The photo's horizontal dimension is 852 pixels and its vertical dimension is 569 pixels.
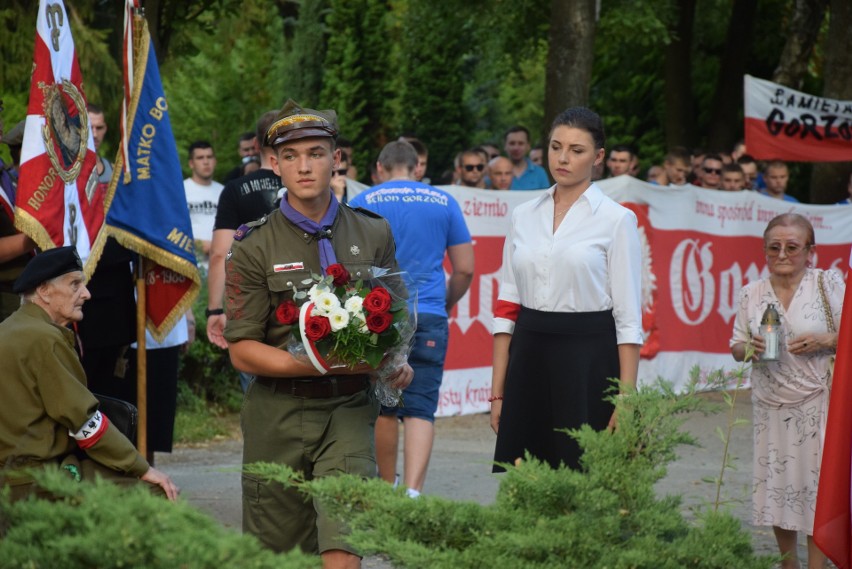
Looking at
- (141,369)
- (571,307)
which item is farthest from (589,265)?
(141,369)

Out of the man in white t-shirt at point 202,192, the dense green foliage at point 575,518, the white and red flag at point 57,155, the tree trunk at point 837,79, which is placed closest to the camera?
the dense green foliage at point 575,518

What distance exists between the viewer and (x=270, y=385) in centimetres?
510

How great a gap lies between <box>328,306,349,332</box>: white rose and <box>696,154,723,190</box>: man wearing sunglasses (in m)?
Result: 11.3

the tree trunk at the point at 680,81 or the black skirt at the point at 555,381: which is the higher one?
the tree trunk at the point at 680,81

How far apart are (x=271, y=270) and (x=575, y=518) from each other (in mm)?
1970

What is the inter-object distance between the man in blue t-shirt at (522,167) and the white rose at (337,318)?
9.67m

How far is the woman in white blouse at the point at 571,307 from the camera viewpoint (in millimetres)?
5492

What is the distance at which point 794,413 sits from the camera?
6.97 metres

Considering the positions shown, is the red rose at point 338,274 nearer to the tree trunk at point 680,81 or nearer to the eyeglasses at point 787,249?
the eyeglasses at point 787,249

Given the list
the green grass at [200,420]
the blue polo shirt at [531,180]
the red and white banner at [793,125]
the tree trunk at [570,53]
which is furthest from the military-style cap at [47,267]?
the red and white banner at [793,125]

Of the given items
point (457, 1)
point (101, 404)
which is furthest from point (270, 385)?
point (457, 1)

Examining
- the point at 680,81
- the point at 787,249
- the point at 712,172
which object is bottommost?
the point at 787,249

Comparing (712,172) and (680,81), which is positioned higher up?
(680,81)

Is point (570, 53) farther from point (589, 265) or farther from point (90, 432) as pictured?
point (90, 432)
